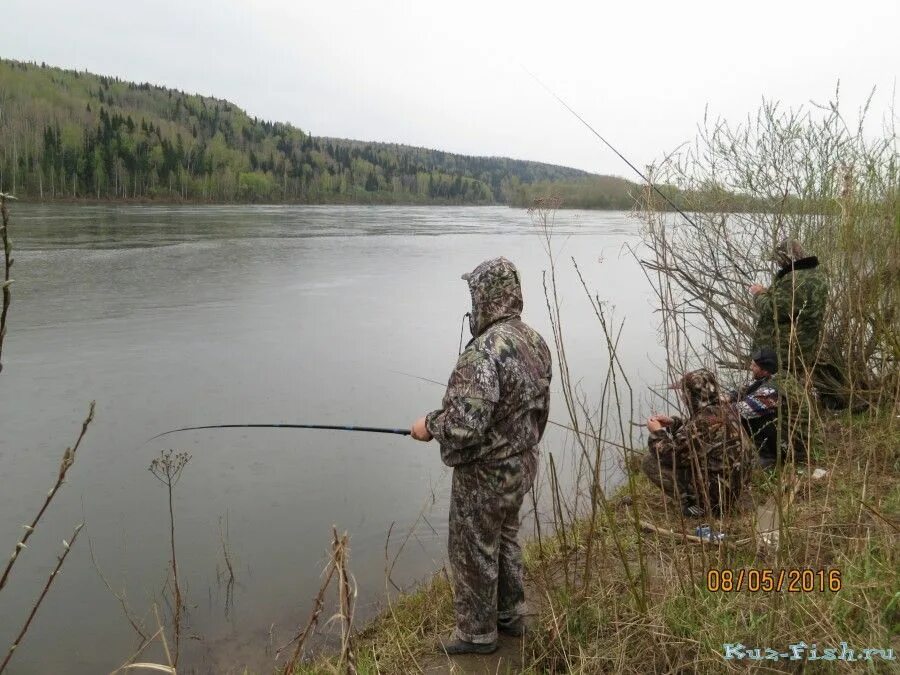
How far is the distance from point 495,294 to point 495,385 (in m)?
0.39

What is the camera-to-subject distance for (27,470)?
6207 millimetres

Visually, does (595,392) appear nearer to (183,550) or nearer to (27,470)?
(183,550)

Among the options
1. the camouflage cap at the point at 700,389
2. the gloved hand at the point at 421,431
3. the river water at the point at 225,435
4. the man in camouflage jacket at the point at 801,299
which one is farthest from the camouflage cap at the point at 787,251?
the gloved hand at the point at 421,431

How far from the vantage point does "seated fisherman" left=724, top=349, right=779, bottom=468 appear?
14.9 ft

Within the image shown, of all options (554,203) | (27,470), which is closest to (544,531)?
(554,203)

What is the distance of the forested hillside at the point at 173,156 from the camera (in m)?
69.0

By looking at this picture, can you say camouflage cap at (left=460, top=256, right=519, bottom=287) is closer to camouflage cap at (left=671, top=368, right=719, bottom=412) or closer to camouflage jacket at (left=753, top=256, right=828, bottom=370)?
camouflage cap at (left=671, top=368, right=719, bottom=412)

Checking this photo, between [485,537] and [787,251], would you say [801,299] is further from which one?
[485,537]

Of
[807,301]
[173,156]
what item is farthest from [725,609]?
[173,156]

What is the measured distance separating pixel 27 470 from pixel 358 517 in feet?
10.0
